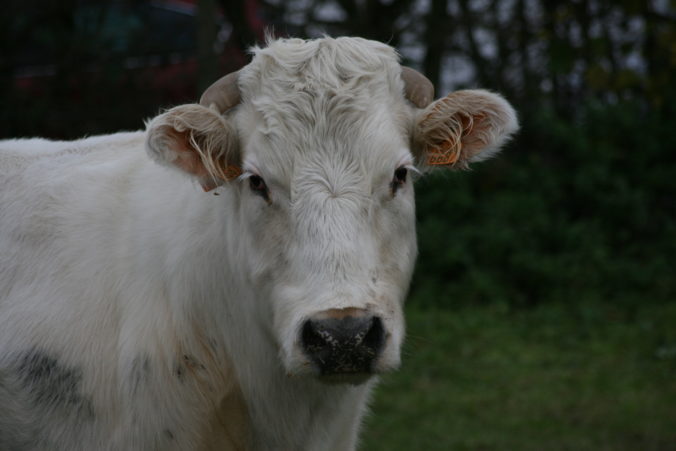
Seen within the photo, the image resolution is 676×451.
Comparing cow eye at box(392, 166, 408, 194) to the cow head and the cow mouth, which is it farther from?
the cow mouth

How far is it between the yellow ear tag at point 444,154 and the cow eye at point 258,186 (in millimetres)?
720

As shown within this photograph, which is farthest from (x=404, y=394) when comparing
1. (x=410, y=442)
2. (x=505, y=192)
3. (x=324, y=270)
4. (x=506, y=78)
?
(x=506, y=78)

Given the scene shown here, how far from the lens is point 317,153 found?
3232 millimetres

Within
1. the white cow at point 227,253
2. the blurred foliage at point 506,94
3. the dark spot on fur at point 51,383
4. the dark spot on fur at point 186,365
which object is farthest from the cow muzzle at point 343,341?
the blurred foliage at point 506,94

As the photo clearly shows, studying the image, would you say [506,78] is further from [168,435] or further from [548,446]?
[168,435]

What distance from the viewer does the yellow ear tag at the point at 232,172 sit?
11.4 feet

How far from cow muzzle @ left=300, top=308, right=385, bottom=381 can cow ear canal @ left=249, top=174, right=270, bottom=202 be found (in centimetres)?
58

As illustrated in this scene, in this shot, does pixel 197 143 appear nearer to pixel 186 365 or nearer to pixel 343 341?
pixel 186 365

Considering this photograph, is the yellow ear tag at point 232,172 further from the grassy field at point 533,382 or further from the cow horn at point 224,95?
the grassy field at point 533,382

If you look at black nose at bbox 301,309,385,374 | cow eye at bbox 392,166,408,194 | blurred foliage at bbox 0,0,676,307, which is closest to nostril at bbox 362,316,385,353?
black nose at bbox 301,309,385,374

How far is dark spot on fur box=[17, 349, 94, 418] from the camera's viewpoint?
11.5 ft

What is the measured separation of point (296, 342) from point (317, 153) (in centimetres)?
68

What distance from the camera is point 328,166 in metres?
3.20

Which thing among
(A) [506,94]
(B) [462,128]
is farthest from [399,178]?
(A) [506,94]
